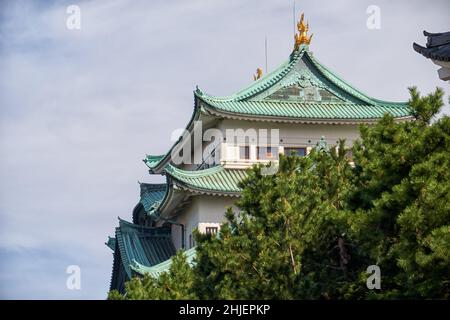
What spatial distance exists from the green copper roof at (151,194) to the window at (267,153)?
21.5 feet

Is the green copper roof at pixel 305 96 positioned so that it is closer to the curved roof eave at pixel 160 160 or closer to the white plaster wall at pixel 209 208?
the curved roof eave at pixel 160 160

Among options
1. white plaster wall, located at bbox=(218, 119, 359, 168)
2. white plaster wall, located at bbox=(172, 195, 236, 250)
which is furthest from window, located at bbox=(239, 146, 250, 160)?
white plaster wall, located at bbox=(172, 195, 236, 250)

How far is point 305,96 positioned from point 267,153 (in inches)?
103

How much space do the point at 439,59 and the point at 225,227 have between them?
7612 millimetres

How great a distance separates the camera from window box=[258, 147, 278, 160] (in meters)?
42.2

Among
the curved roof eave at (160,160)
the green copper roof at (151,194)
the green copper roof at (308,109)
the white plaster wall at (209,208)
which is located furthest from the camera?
the green copper roof at (151,194)

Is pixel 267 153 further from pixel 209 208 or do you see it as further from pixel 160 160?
pixel 160 160

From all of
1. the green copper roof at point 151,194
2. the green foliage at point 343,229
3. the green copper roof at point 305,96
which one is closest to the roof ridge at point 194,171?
the green copper roof at point 305,96

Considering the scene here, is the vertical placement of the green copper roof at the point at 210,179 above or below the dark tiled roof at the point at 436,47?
below

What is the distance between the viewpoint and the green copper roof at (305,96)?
4250 cm

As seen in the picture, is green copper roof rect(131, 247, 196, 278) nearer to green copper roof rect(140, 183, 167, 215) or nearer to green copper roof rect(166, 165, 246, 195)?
green copper roof rect(166, 165, 246, 195)
